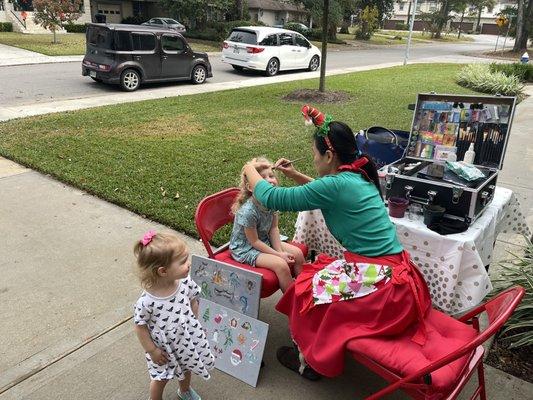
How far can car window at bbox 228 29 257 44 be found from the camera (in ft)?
51.9

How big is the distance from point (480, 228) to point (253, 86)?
457 inches

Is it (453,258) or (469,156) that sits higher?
(469,156)

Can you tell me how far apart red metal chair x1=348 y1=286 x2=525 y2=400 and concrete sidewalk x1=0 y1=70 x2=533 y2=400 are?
1.93 feet

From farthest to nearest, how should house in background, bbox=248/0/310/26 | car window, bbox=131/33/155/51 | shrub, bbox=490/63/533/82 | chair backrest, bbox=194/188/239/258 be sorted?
house in background, bbox=248/0/310/26, shrub, bbox=490/63/533/82, car window, bbox=131/33/155/51, chair backrest, bbox=194/188/239/258

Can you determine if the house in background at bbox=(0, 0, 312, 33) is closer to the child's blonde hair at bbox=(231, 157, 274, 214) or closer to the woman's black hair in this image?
the child's blonde hair at bbox=(231, 157, 274, 214)

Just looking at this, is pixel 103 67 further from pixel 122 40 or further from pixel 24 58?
pixel 24 58

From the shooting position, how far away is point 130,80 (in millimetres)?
12234

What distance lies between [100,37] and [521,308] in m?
11.9

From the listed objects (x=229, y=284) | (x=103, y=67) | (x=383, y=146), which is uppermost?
(x=383, y=146)

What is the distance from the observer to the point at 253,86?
1370 cm

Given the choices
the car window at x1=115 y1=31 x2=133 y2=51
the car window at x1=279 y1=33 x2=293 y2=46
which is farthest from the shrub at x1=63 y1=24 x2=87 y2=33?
the car window at x1=115 y1=31 x2=133 y2=51

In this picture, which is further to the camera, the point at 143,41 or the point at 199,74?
the point at 199,74

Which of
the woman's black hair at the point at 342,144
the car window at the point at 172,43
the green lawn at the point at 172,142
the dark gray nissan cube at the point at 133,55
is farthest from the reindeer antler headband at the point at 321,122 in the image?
the car window at the point at 172,43

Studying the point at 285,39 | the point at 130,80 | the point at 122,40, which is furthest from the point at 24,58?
the point at 285,39
